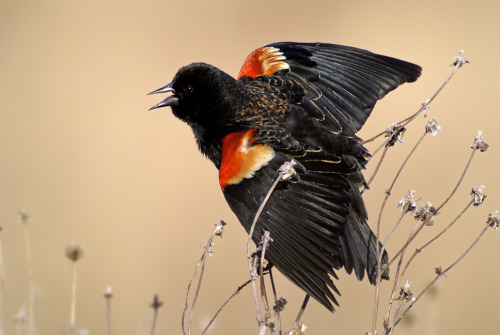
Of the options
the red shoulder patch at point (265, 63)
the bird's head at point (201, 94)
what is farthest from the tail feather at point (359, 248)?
the red shoulder patch at point (265, 63)

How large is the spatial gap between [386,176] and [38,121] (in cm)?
374

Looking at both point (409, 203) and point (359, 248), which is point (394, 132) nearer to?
point (409, 203)

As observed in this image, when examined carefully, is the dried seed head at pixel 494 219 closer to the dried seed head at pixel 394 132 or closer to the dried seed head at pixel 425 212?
the dried seed head at pixel 425 212

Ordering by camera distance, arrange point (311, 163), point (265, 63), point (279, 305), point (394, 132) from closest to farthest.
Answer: point (279, 305) → point (394, 132) → point (311, 163) → point (265, 63)

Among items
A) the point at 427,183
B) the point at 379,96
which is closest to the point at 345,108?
the point at 379,96

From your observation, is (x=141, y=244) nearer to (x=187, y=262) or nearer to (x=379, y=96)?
(x=187, y=262)

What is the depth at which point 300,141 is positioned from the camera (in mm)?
2430

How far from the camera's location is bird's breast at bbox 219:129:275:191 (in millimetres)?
2336

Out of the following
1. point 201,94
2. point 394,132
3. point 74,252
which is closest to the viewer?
point 394,132

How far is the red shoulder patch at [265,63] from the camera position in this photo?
2.95 m

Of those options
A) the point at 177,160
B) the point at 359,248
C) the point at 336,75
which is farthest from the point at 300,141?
the point at 177,160

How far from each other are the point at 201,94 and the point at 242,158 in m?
0.59

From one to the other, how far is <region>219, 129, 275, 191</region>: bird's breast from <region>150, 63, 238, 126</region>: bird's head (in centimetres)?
33

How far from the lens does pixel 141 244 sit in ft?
18.9
